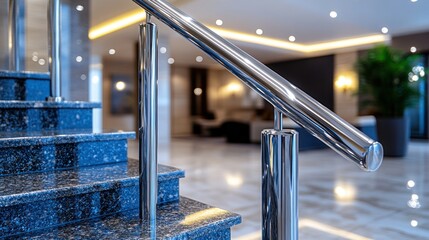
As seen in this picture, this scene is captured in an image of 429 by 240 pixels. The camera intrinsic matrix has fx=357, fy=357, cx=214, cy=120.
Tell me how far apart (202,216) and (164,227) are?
0.17 metres

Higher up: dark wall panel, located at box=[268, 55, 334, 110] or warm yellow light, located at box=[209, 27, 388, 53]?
warm yellow light, located at box=[209, 27, 388, 53]

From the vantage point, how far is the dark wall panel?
10859 millimetres

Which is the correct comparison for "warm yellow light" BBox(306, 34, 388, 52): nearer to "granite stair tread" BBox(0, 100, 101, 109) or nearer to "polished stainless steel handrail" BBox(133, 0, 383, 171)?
"granite stair tread" BBox(0, 100, 101, 109)

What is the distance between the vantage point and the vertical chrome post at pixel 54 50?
189 cm

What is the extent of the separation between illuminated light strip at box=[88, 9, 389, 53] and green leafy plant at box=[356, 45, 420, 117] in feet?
8.25

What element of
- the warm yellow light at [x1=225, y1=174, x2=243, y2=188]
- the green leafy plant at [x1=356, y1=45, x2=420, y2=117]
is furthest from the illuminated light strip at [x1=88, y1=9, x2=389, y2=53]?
the warm yellow light at [x1=225, y1=174, x2=243, y2=188]

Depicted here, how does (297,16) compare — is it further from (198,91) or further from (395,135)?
(198,91)

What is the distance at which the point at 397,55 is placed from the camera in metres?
6.56

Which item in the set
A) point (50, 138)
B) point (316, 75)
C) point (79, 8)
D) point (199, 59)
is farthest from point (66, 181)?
point (199, 59)

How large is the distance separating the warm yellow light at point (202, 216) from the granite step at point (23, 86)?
A: 4.49 feet

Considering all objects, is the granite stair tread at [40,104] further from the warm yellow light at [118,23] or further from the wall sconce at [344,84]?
the wall sconce at [344,84]

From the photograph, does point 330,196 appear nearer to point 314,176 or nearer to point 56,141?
point 314,176

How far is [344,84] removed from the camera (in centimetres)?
1042

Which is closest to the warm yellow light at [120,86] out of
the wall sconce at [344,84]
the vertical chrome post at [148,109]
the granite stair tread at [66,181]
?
the wall sconce at [344,84]
